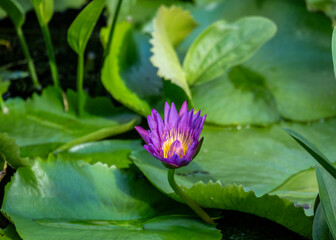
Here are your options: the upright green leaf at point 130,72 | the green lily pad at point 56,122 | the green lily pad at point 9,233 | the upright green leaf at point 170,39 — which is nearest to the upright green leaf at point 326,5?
the upright green leaf at point 170,39

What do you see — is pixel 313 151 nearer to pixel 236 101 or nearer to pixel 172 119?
pixel 172 119

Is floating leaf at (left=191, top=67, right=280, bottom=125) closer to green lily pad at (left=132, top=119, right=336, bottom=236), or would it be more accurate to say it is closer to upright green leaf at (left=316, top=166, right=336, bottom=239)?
green lily pad at (left=132, top=119, right=336, bottom=236)

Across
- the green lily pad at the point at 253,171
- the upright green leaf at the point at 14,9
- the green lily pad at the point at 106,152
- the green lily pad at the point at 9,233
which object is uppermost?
the upright green leaf at the point at 14,9

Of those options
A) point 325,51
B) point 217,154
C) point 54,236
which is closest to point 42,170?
point 54,236

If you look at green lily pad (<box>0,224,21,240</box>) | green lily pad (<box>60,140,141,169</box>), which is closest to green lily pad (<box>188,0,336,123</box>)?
green lily pad (<box>60,140,141,169</box>)

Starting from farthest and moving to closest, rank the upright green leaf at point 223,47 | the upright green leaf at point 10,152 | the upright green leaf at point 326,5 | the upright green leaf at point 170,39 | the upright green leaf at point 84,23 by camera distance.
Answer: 1. the upright green leaf at point 326,5
2. the upright green leaf at point 223,47
3. the upright green leaf at point 170,39
4. the upright green leaf at point 84,23
5. the upright green leaf at point 10,152

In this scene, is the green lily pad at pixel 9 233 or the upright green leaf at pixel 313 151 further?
the green lily pad at pixel 9 233

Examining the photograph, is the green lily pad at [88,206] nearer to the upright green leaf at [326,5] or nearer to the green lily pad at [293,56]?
the green lily pad at [293,56]
